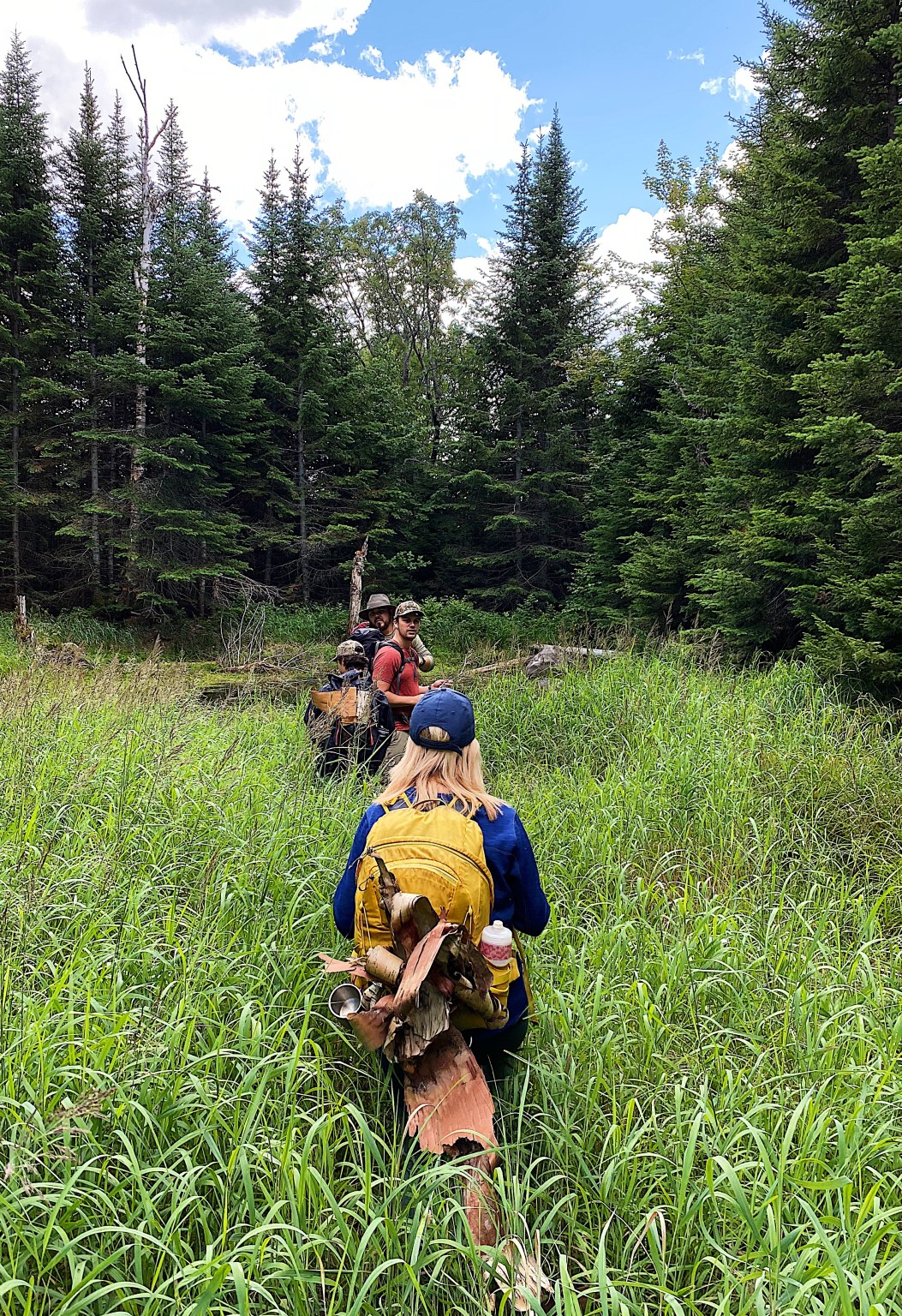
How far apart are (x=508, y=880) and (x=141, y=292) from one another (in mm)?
16636

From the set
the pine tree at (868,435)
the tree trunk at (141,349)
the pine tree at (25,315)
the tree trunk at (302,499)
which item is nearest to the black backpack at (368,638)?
the pine tree at (868,435)

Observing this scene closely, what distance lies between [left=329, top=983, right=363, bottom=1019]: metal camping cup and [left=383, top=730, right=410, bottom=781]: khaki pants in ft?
8.96

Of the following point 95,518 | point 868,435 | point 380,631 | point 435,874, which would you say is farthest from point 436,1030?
point 95,518

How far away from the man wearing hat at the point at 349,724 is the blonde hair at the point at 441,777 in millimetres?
2257

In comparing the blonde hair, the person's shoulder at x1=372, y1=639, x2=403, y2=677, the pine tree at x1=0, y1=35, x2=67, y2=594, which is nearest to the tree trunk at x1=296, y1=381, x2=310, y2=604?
the pine tree at x1=0, y1=35, x2=67, y2=594

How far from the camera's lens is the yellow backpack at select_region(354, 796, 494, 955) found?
68.6 inches

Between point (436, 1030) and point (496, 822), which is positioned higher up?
point (496, 822)

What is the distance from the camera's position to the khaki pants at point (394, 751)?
4.57 m

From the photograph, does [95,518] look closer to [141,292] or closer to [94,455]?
[94,455]

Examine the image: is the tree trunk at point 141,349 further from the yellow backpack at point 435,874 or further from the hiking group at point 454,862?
the yellow backpack at point 435,874

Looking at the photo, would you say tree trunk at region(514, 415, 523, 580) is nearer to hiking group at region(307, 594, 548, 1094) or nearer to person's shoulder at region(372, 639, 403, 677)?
person's shoulder at region(372, 639, 403, 677)

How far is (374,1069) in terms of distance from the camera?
2.03 m

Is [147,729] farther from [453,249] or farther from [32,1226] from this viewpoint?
[453,249]

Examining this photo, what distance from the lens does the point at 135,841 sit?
301 centimetres
